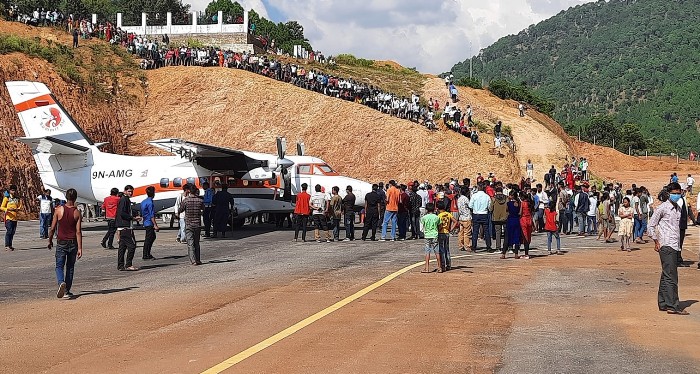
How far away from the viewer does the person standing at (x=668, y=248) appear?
500 inches

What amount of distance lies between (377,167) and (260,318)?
124 feet

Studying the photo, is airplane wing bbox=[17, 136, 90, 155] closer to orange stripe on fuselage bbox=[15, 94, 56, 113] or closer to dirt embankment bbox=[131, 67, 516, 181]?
orange stripe on fuselage bbox=[15, 94, 56, 113]

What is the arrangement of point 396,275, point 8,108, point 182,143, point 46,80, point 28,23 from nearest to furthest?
point 396,275 → point 182,143 → point 8,108 → point 46,80 → point 28,23

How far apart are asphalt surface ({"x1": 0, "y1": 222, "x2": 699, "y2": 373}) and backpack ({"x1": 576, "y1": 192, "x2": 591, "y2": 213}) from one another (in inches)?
54.2

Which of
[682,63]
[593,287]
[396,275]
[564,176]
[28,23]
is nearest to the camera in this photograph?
[593,287]

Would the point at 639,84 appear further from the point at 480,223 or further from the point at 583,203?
the point at 480,223

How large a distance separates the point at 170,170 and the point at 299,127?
21529 mm

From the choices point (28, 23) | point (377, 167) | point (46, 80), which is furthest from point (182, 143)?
point (28, 23)

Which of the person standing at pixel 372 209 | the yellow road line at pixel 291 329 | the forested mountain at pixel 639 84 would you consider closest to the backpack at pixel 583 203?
the person standing at pixel 372 209

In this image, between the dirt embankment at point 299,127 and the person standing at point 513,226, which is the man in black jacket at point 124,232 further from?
the dirt embankment at point 299,127

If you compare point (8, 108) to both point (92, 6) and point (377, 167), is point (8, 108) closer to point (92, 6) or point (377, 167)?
point (377, 167)

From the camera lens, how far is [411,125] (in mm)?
51312

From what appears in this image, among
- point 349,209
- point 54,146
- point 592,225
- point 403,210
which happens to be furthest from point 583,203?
point 54,146

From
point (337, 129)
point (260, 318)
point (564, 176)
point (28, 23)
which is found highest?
point (28, 23)
